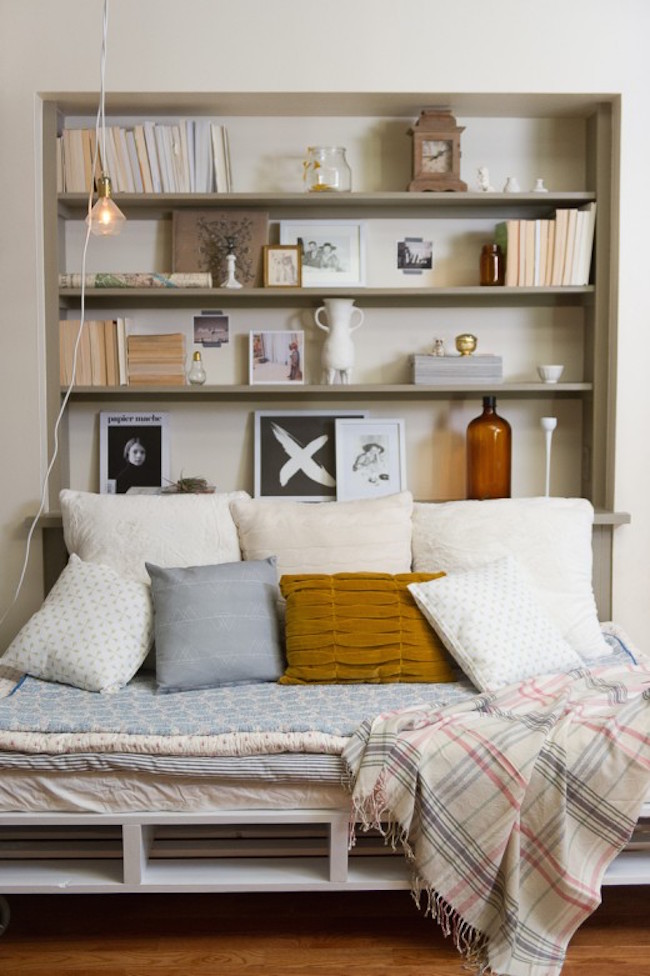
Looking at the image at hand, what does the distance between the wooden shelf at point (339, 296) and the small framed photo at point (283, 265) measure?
5 cm

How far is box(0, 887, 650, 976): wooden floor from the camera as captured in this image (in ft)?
8.12

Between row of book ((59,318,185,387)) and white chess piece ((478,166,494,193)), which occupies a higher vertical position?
white chess piece ((478,166,494,193))

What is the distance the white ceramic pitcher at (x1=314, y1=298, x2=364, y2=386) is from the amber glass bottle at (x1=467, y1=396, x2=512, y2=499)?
0.49 meters

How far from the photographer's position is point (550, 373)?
3.71 m

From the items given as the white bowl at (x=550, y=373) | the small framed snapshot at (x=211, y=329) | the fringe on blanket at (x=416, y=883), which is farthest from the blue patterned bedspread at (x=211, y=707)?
the small framed snapshot at (x=211, y=329)

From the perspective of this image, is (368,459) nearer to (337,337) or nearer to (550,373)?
(337,337)

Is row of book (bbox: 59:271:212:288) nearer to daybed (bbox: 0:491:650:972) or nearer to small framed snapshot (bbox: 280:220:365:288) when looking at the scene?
small framed snapshot (bbox: 280:220:365:288)

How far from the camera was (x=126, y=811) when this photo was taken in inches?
100

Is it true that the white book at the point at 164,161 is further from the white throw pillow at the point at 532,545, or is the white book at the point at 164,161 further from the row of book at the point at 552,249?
the white throw pillow at the point at 532,545

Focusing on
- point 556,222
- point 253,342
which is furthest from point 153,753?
point 556,222

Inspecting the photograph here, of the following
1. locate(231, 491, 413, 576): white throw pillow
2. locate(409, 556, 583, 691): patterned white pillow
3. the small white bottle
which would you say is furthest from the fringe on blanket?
the small white bottle

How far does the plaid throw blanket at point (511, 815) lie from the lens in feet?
7.80

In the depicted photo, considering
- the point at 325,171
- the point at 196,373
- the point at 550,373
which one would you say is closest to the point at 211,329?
the point at 196,373

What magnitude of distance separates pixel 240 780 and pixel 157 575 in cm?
76
